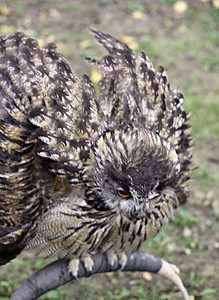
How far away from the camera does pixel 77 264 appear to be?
3676 millimetres

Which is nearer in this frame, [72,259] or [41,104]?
[41,104]

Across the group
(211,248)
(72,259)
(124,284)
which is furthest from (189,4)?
(72,259)

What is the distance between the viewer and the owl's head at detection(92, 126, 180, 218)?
9.57 ft

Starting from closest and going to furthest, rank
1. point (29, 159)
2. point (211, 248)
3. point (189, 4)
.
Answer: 1. point (29, 159)
2. point (211, 248)
3. point (189, 4)

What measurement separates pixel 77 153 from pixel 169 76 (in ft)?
12.7

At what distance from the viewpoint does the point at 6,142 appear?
3244mm

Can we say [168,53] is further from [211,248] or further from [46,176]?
[46,176]

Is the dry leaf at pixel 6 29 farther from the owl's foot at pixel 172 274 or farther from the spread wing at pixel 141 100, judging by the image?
the owl's foot at pixel 172 274

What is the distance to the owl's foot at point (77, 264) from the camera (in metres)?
3.65

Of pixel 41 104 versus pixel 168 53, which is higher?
pixel 168 53

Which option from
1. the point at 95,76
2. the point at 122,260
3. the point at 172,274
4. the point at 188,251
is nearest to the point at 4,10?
the point at 95,76

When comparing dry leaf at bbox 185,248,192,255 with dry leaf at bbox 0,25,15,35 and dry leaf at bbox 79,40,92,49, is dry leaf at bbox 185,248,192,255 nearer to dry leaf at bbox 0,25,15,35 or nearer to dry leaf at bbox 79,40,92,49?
dry leaf at bbox 79,40,92,49

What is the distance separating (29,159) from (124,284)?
199 cm

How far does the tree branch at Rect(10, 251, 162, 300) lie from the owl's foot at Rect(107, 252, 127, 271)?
0.02m
